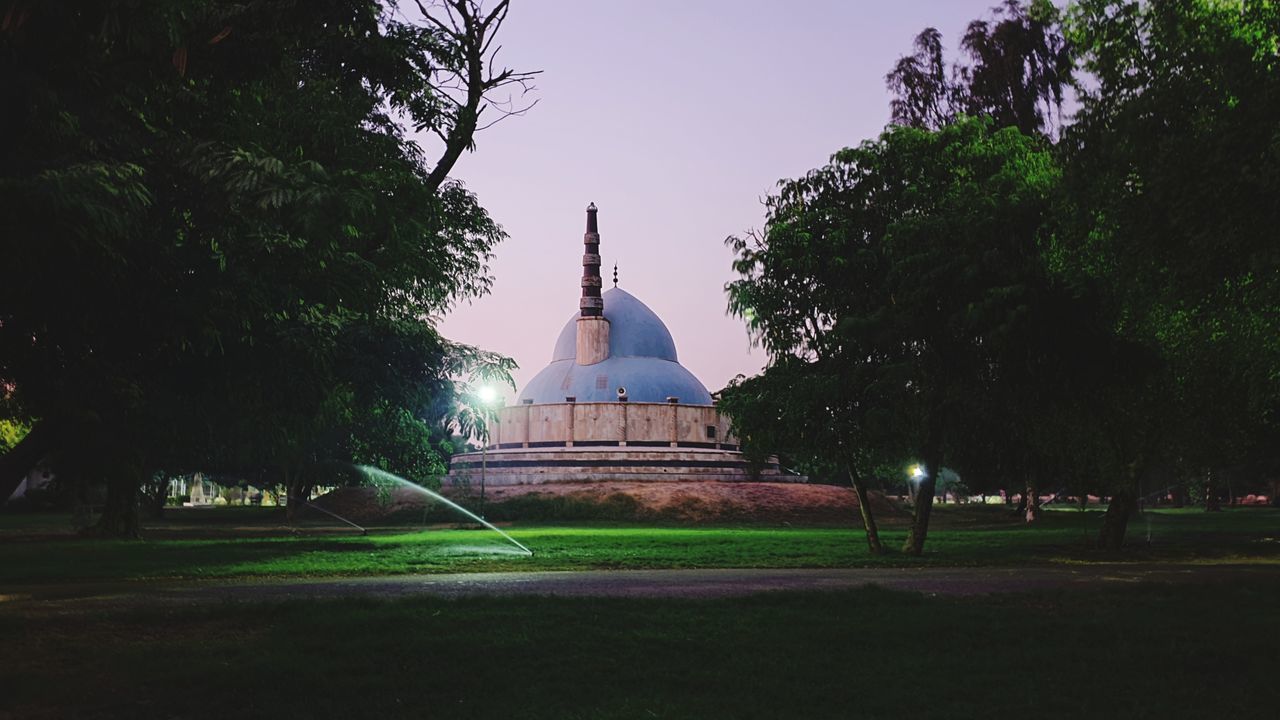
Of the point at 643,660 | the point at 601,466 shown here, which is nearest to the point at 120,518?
the point at 643,660

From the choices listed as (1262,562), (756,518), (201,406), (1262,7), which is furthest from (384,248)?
(756,518)

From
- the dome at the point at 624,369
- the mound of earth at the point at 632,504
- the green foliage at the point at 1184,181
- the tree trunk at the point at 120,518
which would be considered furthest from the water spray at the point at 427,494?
the dome at the point at 624,369

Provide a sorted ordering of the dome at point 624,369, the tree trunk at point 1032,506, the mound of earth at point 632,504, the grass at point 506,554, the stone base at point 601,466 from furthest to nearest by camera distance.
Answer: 1. the dome at point 624,369
2. the stone base at point 601,466
3. the mound of earth at point 632,504
4. the tree trunk at point 1032,506
5. the grass at point 506,554

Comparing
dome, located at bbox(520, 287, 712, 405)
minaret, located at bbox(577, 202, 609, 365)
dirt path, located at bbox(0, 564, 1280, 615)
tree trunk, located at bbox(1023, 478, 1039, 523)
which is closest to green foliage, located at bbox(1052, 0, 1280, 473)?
dirt path, located at bbox(0, 564, 1280, 615)

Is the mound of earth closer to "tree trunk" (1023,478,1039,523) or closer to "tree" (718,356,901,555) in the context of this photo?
"tree trunk" (1023,478,1039,523)

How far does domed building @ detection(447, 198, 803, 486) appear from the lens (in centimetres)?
6694

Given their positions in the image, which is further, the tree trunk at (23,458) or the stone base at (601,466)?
the stone base at (601,466)

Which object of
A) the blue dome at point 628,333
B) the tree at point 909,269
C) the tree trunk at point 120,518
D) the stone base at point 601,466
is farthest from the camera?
the blue dome at point 628,333

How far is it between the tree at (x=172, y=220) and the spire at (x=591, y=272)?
2493 inches

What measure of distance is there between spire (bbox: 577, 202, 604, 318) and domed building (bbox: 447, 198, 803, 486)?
0.27 feet

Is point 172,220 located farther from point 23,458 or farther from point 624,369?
point 624,369

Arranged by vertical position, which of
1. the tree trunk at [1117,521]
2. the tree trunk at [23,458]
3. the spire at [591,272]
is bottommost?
the tree trunk at [1117,521]

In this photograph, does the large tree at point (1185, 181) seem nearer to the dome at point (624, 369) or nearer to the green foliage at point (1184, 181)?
the green foliage at point (1184, 181)

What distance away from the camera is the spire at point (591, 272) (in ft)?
270
